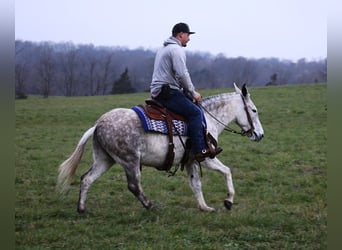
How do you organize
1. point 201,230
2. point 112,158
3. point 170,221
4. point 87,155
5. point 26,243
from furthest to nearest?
point 87,155 < point 112,158 < point 170,221 < point 201,230 < point 26,243

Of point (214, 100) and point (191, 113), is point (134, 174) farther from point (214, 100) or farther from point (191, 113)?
point (214, 100)

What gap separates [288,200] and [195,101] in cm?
269

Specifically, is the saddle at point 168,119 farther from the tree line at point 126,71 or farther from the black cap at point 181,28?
the tree line at point 126,71

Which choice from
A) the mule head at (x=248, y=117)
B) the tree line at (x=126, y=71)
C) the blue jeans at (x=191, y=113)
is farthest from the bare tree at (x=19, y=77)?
the tree line at (x=126, y=71)

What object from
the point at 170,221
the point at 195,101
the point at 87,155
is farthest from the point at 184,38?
the point at 87,155

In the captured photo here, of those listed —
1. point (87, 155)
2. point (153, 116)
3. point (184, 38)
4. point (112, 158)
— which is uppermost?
point (184, 38)

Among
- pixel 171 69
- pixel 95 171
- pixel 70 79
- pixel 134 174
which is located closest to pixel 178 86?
pixel 171 69

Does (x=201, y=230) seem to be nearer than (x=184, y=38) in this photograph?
Yes

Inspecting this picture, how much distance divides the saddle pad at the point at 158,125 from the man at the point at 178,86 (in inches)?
5.5

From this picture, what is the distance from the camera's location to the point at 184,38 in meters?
7.29

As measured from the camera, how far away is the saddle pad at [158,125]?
6.90 metres

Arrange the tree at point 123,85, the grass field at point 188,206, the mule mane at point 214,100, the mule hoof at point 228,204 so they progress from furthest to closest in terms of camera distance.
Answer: the tree at point 123,85, the mule mane at point 214,100, the mule hoof at point 228,204, the grass field at point 188,206

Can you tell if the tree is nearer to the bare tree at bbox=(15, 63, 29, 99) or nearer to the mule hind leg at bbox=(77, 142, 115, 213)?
the bare tree at bbox=(15, 63, 29, 99)

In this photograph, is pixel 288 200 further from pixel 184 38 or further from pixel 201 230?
pixel 184 38
